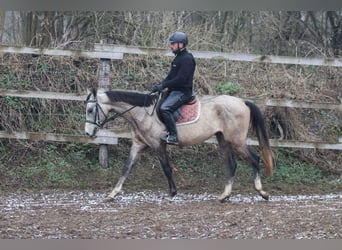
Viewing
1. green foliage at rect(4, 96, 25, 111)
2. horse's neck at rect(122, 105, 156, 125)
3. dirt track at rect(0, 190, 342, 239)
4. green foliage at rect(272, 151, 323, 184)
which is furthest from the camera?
green foliage at rect(4, 96, 25, 111)

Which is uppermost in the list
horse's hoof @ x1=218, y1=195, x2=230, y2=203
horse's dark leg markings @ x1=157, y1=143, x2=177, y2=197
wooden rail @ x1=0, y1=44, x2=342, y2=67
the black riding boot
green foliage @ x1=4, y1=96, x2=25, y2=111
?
wooden rail @ x1=0, y1=44, x2=342, y2=67

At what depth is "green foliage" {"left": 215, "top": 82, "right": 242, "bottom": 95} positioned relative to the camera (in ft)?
30.6

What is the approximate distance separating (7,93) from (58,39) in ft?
7.50

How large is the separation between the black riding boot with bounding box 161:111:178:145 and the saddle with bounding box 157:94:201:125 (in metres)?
0.10

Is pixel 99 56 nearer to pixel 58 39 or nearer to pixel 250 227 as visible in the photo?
pixel 58 39

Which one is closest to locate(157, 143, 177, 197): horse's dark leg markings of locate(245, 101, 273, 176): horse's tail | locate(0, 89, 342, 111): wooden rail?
locate(245, 101, 273, 176): horse's tail

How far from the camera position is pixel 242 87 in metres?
9.43

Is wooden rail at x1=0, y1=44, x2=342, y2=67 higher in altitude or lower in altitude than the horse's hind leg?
higher

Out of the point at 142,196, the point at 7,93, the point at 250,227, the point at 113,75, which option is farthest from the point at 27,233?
the point at 113,75

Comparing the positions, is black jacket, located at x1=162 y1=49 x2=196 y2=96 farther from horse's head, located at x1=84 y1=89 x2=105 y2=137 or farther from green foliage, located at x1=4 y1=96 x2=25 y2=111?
green foliage, located at x1=4 y1=96 x2=25 y2=111

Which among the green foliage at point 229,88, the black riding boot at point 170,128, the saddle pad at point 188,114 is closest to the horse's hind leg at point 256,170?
the saddle pad at point 188,114

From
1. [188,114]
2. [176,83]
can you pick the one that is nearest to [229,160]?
[188,114]

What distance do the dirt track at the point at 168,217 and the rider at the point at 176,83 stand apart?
0.97m

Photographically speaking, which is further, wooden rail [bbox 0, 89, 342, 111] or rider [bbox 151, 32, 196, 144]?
wooden rail [bbox 0, 89, 342, 111]
